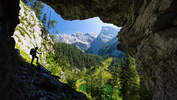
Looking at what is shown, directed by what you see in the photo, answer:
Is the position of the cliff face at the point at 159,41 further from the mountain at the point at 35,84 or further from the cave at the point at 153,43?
the mountain at the point at 35,84

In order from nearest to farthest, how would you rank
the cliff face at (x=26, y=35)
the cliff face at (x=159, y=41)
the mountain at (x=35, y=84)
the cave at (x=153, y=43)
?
the cave at (x=153, y=43) → the cliff face at (x=159, y=41) → the mountain at (x=35, y=84) → the cliff face at (x=26, y=35)

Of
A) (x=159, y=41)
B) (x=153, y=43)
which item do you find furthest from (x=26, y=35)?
(x=159, y=41)

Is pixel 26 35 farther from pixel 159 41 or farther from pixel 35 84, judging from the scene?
pixel 159 41

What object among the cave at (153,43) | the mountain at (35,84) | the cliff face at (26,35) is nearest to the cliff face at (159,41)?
the cave at (153,43)

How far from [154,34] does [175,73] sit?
4143 millimetres

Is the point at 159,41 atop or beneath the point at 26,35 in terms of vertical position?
beneath

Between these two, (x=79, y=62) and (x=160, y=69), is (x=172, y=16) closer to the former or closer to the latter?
(x=160, y=69)

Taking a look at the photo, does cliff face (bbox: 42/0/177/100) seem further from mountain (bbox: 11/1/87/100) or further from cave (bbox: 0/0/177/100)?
mountain (bbox: 11/1/87/100)

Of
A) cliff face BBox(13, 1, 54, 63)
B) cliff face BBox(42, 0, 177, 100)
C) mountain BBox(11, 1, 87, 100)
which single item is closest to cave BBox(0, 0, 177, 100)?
cliff face BBox(42, 0, 177, 100)

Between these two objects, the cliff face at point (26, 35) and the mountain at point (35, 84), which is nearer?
the mountain at point (35, 84)

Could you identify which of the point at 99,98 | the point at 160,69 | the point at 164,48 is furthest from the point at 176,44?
the point at 99,98

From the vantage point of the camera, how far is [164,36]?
8.23 metres

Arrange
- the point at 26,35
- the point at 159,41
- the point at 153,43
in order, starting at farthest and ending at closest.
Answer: the point at 26,35 < the point at 153,43 < the point at 159,41

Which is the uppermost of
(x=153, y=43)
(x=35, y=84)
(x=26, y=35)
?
(x=26, y=35)
